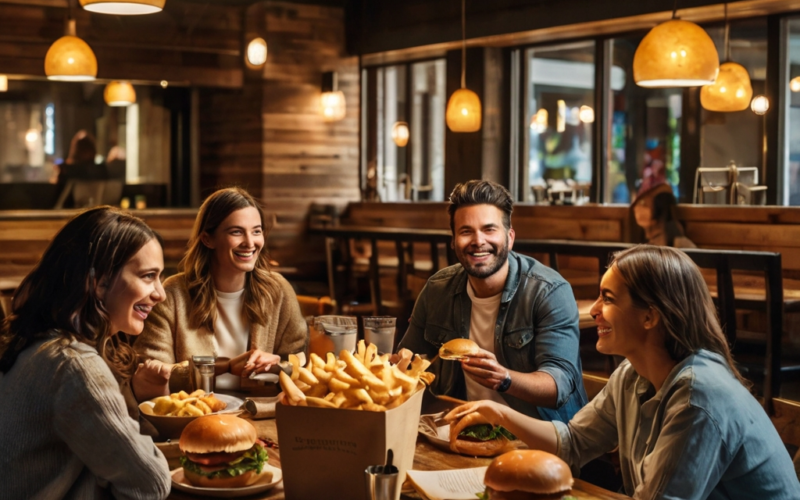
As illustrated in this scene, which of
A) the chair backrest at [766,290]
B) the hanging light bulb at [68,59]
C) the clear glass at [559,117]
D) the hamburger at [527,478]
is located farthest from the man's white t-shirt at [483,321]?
the clear glass at [559,117]

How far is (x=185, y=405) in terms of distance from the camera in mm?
2217

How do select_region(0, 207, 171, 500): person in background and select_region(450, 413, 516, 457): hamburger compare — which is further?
select_region(450, 413, 516, 457): hamburger

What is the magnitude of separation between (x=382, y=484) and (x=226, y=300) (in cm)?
163

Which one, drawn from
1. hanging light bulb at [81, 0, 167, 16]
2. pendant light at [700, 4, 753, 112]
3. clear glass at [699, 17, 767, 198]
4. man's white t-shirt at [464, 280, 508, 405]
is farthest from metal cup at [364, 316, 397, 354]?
clear glass at [699, 17, 767, 198]

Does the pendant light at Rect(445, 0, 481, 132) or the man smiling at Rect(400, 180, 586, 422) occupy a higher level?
the pendant light at Rect(445, 0, 481, 132)

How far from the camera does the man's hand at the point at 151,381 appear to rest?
248cm

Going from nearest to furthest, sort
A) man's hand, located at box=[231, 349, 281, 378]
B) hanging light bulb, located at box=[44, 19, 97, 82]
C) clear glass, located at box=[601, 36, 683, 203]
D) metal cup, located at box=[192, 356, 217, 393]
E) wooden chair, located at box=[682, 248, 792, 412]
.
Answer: metal cup, located at box=[192, 356, 217, 393], man's hand, located at box=[231, 349, 281, 378], wooden chair, located at box=[682, 248, 792, 412], hanging light bulb, located at box=[44, 19, 97, 82], clear glass, located at box=[601, 36, 683, 203]

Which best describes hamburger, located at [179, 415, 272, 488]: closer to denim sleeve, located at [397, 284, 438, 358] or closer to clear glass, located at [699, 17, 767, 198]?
denim sleeve, located at [397, 284, 438, 358]

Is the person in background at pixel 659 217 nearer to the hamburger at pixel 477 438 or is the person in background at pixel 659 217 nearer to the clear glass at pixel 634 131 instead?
the clear glass at pixel 634 131

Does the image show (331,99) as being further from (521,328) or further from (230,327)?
(521,328)

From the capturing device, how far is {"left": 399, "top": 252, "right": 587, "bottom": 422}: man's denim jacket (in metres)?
2.84

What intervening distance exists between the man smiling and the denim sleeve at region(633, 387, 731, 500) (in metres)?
0.87

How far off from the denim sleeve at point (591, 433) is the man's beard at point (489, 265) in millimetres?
783

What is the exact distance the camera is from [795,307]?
526 cm
